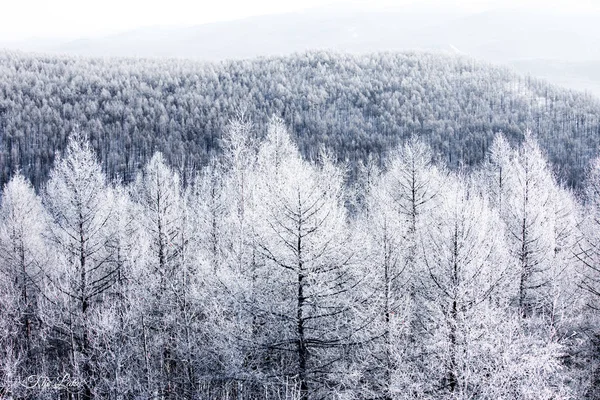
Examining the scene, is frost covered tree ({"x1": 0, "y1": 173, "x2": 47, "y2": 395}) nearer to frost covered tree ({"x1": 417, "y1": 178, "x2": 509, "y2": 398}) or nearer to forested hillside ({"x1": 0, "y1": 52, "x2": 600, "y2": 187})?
frost covered tree ({"x1": 417, "y1": 178, "x2": 509, "y2": 398})

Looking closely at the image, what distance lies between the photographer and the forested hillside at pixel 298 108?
109688 millimetres

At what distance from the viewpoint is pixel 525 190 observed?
21.4 metres

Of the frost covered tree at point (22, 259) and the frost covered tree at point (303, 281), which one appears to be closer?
the frost covered tree at point (303, 281)

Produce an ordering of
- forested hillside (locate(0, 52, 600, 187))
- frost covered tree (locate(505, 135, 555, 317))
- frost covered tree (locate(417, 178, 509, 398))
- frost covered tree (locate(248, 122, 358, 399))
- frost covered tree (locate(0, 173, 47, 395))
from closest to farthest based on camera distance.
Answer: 1. frost covered tree (locate(417, 178, 509, 398))
2. frost covered tree (locate(248, 122, 358, 399))
3. frost covered tree (locate(505, 135, 555, 317))
4. frost covered tree (locate(0, 173, 47, 395))
5. forested hillside (locate(0, 52, 600, 187))

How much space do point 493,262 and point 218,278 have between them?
10.6 metres

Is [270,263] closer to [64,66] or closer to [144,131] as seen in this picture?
[144,131]

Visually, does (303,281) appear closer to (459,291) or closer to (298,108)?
(459,291)

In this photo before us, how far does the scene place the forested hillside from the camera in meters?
110

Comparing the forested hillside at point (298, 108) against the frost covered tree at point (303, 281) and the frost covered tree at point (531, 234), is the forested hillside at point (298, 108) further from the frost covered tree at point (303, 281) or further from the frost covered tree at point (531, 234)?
the frost covered tree at point (303, 281)

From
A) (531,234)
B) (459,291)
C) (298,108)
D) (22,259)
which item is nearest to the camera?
(459,291)

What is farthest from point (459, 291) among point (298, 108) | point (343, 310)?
point (298, 108)

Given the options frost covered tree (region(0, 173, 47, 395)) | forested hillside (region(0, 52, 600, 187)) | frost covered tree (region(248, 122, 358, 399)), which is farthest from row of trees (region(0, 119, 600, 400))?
forested hillside (region(0, 52, 600, 187))

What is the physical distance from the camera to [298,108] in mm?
130250

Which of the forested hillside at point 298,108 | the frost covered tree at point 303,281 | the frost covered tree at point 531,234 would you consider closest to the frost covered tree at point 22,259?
the frost covered tree at point 303,281
